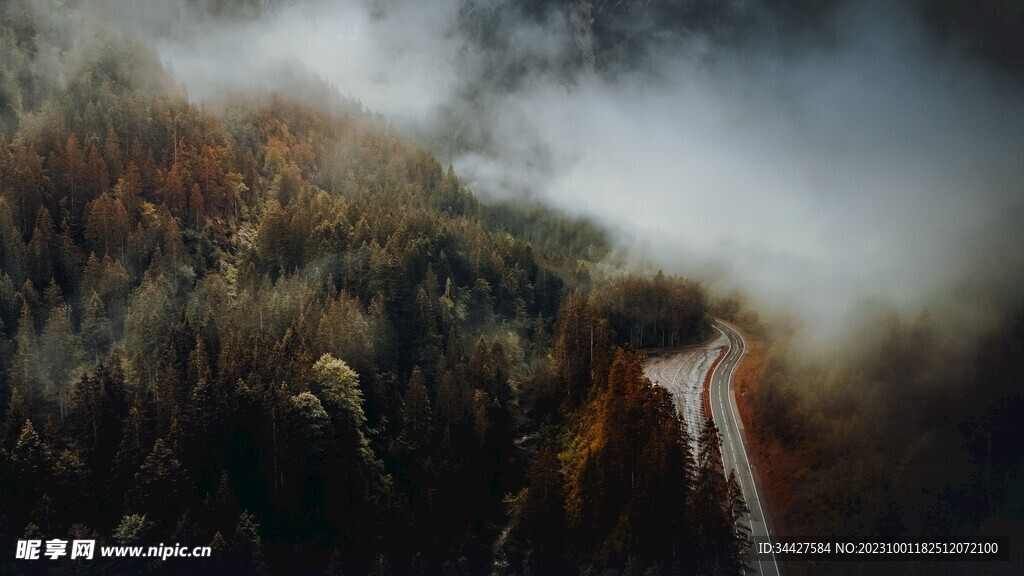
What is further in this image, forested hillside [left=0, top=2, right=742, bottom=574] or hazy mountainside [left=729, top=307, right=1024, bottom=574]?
forested hillside [left=0, top=2, right=742, bottom=574]

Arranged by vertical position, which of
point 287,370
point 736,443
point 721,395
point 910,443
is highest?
point 287,370

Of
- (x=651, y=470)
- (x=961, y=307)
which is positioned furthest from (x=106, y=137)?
(x=961, y=307)

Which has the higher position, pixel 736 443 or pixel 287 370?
pixel 287 370

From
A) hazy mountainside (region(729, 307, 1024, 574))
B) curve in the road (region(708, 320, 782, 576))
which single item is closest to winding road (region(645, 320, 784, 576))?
curve in the road (region(708, 320, 782, 576))

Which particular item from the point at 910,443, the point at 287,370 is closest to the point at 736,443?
the point at 910,443

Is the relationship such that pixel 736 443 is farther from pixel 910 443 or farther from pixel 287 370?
pixel 287 370

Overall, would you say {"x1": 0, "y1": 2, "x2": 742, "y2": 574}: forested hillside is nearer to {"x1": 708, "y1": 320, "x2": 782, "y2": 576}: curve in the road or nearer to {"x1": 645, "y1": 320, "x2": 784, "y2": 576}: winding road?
{"x1": 708, "y1": 320, "x2": 782, "y2": 576}: curve in the road

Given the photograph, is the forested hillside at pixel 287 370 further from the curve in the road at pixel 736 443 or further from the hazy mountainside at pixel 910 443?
the hazy mountainside at pixel 910 443
